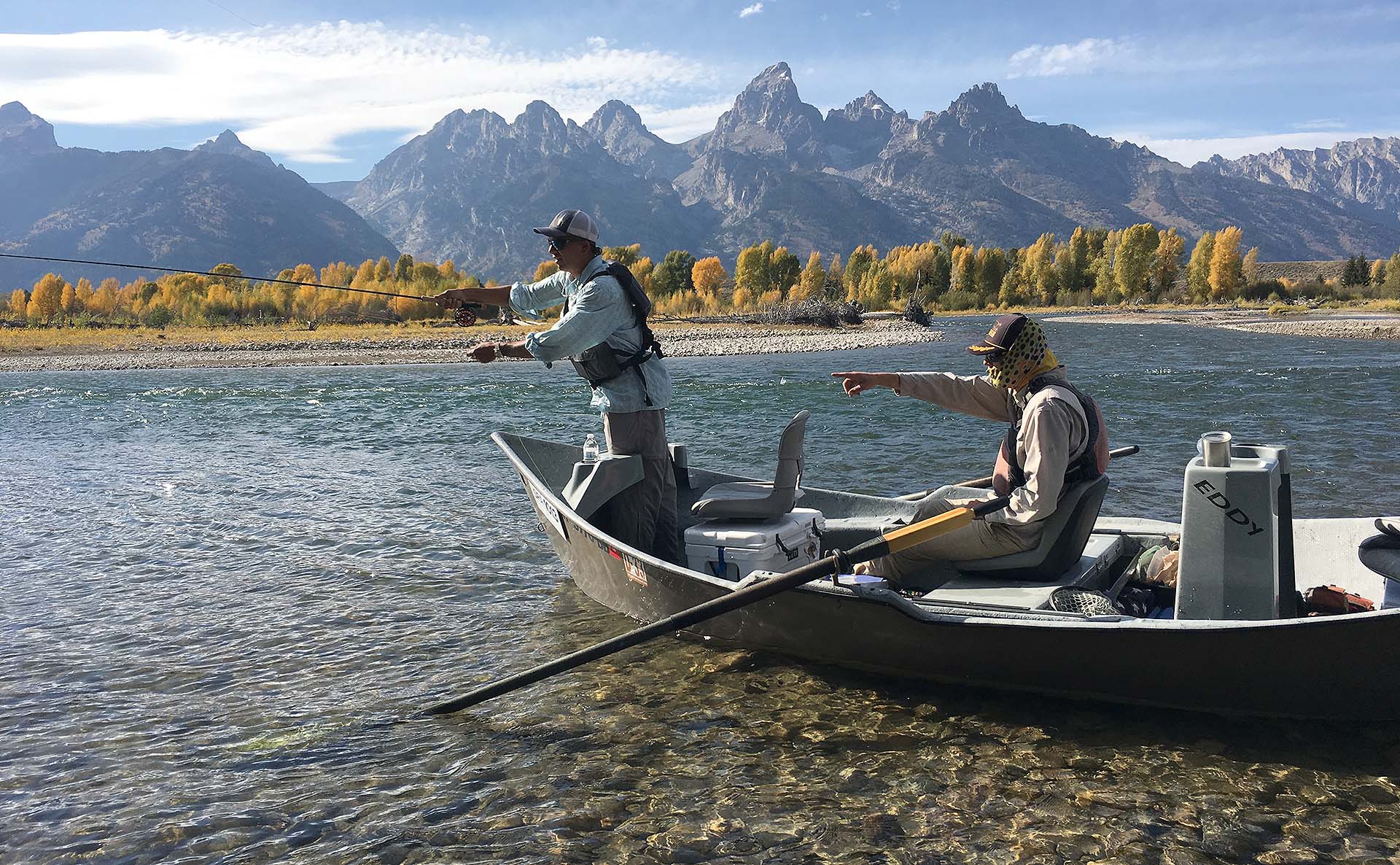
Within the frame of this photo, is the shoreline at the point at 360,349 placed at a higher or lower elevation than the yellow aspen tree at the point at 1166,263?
lower

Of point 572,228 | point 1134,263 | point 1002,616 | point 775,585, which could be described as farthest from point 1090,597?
point 1134,263

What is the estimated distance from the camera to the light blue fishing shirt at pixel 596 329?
6484 mm

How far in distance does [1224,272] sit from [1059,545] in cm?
12505

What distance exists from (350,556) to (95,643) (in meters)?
2.93

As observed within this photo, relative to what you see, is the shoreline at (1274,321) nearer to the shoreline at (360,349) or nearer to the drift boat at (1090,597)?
the shoreline at (360,349)

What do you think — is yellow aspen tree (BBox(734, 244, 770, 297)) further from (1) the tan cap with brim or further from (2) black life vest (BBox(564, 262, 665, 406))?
(1) the tan cap with brim

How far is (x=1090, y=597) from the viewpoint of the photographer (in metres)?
5.71

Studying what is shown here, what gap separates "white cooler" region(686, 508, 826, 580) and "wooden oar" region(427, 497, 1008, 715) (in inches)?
47.0

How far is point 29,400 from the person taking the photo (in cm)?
3203

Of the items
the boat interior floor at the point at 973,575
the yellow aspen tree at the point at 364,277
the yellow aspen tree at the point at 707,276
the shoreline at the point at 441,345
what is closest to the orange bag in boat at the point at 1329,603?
the boat interior floor at the point at 973,575

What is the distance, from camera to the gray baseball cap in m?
6.71

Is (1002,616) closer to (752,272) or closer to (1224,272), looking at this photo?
(1224,272)

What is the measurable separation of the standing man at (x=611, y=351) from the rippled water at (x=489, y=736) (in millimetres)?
1029

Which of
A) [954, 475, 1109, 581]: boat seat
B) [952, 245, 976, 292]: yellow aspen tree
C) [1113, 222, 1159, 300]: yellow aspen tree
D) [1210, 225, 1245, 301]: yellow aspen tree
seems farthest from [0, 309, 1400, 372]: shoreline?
[952, 245, 976, 292]: yellow aspen tree
